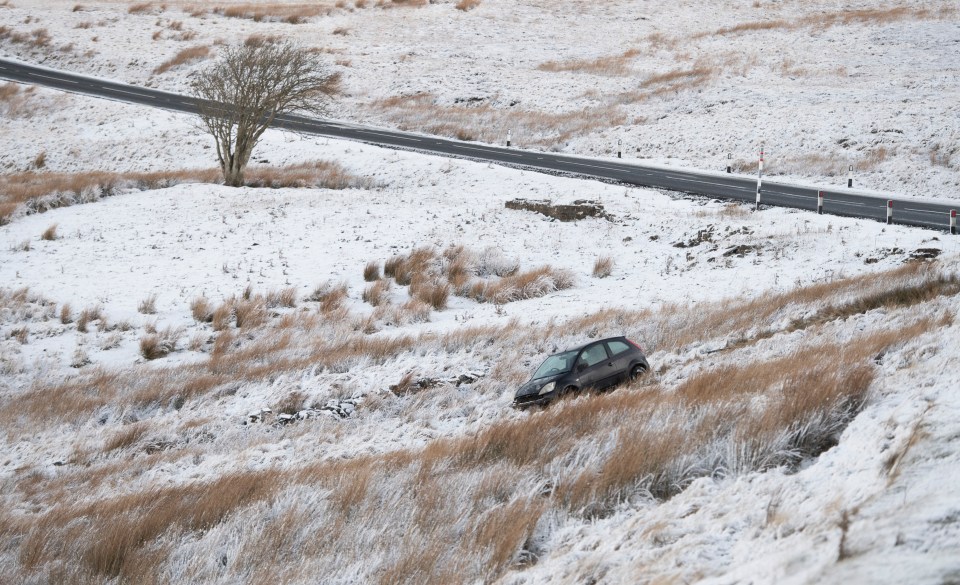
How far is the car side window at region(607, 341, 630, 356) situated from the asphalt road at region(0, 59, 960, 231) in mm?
14348

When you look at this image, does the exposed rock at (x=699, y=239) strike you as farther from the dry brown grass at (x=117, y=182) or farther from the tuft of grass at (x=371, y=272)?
the dry brown grass at (x=117, y=182)

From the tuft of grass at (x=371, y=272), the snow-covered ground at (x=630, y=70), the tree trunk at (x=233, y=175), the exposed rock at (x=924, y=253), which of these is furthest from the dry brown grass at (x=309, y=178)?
the exposed rock at (x=924, y=253)

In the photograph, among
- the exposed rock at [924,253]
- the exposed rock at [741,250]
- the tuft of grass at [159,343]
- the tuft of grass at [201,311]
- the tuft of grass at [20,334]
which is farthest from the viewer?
the exposed rock at [741,250]

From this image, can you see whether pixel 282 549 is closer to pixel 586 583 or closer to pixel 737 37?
pixel 586 583

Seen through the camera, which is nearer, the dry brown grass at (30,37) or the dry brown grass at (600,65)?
the dry brown grass at (600,65)

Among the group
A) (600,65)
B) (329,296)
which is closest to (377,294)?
(329,296)

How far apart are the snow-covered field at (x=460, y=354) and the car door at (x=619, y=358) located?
0.67m

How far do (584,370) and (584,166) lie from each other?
26.1 m

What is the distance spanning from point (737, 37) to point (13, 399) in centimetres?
5895

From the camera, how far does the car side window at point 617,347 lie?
12023mm

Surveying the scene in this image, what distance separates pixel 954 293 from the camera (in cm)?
1228

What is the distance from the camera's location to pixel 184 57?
193 feet

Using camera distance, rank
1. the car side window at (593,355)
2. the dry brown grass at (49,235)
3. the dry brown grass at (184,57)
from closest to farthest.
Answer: the car side window at (593,355)
the dry brown grass at (49,235)
the dry brown grass at (184,57)

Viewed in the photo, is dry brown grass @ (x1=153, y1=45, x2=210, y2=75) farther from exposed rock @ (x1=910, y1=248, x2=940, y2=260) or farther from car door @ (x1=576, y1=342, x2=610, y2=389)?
car door @ (x1=576, y1=342, x2=610, y2=389)
